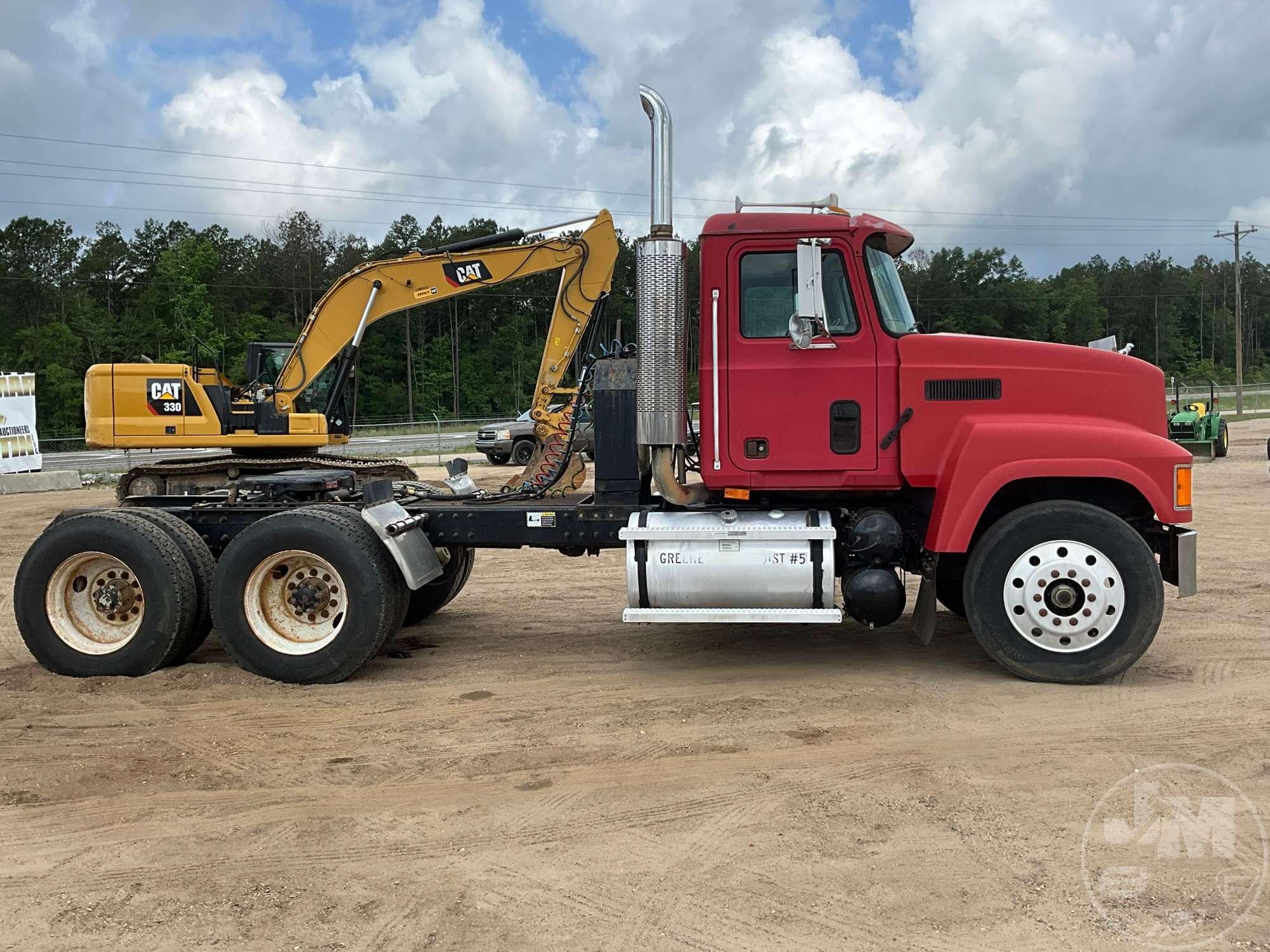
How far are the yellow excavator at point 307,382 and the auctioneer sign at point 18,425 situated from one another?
925cm

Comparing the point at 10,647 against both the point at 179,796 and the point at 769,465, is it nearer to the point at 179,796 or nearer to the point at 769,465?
the point at 179,796

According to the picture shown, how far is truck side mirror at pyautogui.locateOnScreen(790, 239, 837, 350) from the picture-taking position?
629 cm

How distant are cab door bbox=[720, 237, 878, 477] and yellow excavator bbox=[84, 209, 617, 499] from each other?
181 inches

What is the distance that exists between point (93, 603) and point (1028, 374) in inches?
258

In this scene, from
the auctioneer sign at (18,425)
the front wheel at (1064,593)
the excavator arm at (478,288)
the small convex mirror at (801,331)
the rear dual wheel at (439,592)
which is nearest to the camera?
the front wheel at (1064,593)

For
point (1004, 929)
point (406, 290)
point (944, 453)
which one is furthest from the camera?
point (406, 290)

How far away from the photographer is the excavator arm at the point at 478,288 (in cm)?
1037

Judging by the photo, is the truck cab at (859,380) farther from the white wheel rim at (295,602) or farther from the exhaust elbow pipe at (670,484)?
the white wheel rim at (295,602)

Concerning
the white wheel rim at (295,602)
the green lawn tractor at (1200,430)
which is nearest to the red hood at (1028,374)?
the white wheel rim at (295,602)

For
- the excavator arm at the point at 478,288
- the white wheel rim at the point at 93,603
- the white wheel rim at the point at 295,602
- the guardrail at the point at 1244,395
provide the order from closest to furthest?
the white wheel rim at the point at 295,602 → the white wheel rim at the point at 93,603 → the excavator arm at the point at 478,288 → the guardrail at the point at 1244,395

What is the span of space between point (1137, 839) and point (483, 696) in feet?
12.7

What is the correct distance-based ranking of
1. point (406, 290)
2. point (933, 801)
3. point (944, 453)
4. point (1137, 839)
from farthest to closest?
point (406, 290), point (944, 453), point (933, 801), point (1137, 839)

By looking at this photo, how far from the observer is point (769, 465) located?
6887 mm

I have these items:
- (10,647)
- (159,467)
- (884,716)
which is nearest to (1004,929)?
(884,716)
